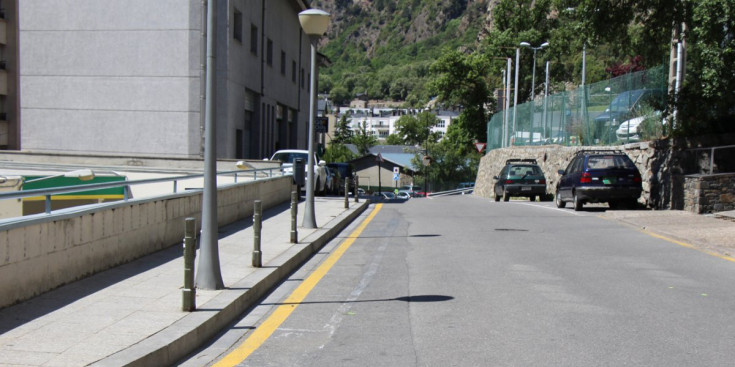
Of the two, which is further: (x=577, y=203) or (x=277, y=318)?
(x=577, y=203)

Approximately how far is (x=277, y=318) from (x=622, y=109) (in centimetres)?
2102

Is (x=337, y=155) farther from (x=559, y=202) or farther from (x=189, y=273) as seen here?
(x=189, y=273)

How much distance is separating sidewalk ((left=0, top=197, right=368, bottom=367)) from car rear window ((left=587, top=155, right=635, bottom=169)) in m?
12.1

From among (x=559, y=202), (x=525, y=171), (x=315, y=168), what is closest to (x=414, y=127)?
(x=525, y=171)

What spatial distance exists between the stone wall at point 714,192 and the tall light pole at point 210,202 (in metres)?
13.7

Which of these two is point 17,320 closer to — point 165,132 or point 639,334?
point 639,334

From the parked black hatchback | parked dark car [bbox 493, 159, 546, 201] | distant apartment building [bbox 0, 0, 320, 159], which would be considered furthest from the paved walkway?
distant apartment building [bbox 0, 0, 320, 159]

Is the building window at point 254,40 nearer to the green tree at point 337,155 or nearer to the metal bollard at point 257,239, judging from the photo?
the metal bollard at point 257,239

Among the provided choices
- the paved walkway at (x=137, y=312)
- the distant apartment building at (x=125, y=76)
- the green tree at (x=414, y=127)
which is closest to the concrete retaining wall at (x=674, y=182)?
the paved walkway at (x=137, y=312)

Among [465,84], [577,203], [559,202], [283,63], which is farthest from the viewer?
[465,84]

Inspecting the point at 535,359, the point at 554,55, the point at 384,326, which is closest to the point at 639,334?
the point at 535,359

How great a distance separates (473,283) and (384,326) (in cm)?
248

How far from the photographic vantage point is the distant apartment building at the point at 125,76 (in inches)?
1153

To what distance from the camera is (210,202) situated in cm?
794
